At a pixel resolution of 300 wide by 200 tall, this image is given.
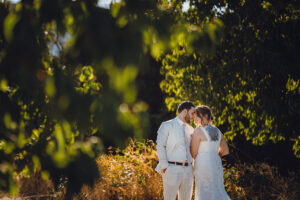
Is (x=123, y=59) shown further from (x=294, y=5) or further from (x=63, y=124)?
(x=294, y=5)

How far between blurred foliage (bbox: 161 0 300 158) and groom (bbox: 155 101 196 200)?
1.85 m

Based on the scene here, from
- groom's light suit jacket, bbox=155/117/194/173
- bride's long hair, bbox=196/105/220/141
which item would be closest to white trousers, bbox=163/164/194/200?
groom's light suit jacket, bbox=155/117/194/173

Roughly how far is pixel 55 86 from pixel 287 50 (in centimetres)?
572

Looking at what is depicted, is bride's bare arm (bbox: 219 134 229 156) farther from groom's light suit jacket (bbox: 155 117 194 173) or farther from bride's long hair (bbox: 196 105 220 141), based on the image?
groom's light suit jacket (bbox: 155 117 194 173)

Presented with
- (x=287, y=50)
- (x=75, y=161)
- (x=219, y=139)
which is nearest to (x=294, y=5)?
(x=287, y=50)

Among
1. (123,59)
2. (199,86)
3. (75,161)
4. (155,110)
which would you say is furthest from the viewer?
(155,110)

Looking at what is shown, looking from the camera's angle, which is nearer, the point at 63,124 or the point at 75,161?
the point at 63,124

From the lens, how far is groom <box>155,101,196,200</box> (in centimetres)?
447

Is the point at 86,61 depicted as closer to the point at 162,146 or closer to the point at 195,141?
the point at 162,146

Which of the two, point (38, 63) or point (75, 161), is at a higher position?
point (38, 63)

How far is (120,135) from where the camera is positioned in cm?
102

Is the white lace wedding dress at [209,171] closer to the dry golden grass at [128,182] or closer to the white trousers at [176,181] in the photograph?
the white trousers at [176,181]

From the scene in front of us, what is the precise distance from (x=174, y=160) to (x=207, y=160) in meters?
0.63

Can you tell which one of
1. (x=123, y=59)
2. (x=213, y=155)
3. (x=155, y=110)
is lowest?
(x=123, y=59)
